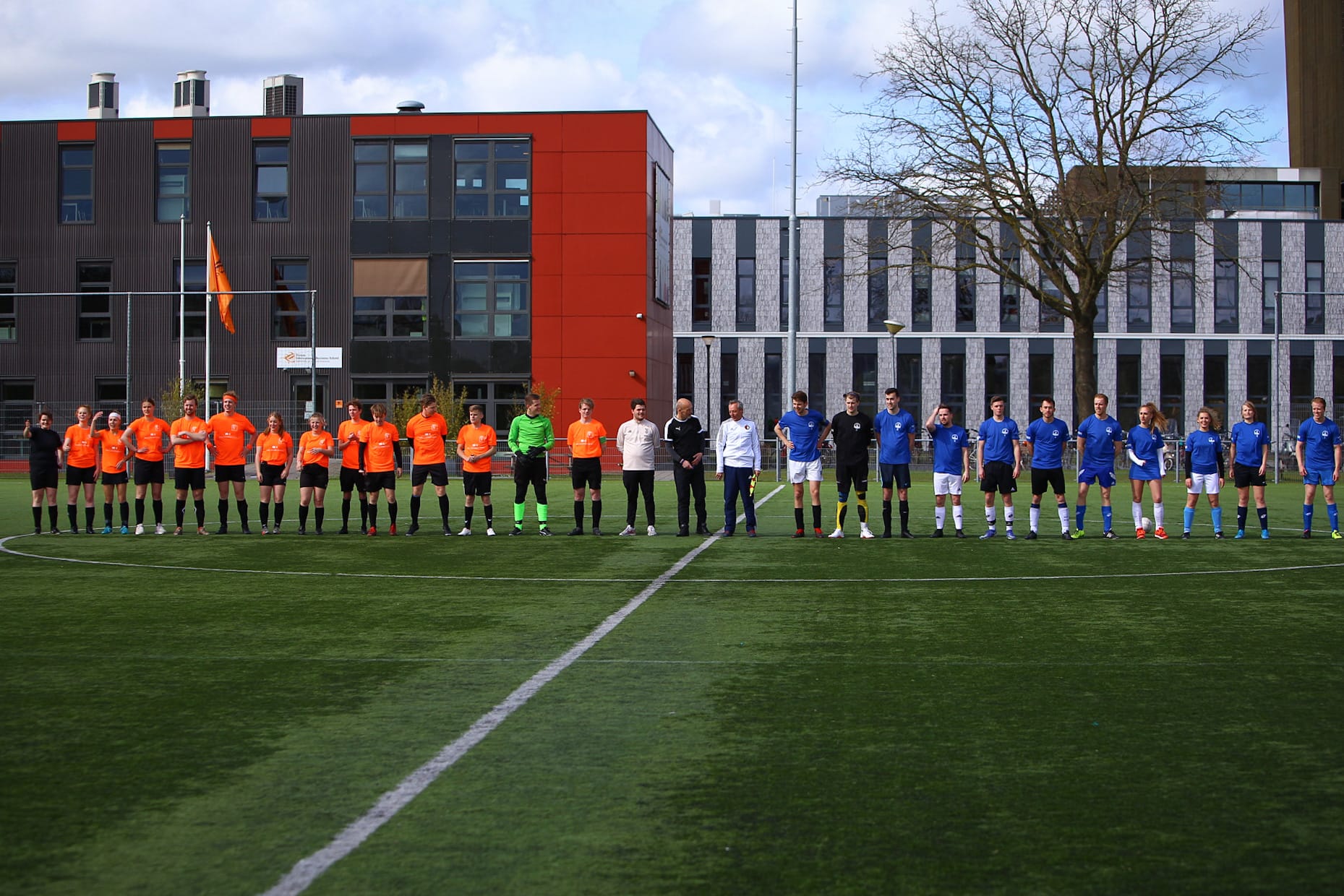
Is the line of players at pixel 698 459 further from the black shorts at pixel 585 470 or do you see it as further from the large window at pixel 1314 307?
the large window at pixel 1314 307

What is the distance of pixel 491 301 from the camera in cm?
4284

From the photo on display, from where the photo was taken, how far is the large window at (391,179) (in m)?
42.7

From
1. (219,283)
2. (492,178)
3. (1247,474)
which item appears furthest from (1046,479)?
(219,283)

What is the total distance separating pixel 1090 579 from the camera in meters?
12.4

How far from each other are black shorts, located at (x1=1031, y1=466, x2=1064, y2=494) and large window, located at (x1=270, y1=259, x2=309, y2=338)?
30426 millimetres

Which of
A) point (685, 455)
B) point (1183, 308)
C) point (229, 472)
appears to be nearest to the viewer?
point (685, 455)

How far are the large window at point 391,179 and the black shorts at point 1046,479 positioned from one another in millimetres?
29284

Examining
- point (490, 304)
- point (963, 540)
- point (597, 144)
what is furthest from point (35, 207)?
point (963, 540)

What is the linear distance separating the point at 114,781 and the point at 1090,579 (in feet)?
30.6

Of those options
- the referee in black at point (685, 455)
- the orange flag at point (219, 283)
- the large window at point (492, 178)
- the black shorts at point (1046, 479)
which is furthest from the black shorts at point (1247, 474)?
the orange flag at point (219, 283)

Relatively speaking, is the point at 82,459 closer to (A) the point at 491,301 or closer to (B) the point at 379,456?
(B) the point at 379,456

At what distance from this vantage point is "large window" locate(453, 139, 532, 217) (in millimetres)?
42312

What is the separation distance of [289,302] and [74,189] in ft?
26.0

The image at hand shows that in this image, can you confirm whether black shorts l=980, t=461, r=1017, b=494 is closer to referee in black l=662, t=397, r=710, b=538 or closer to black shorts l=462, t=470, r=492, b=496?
referee in black l=662, t=397, r=710, b=538
